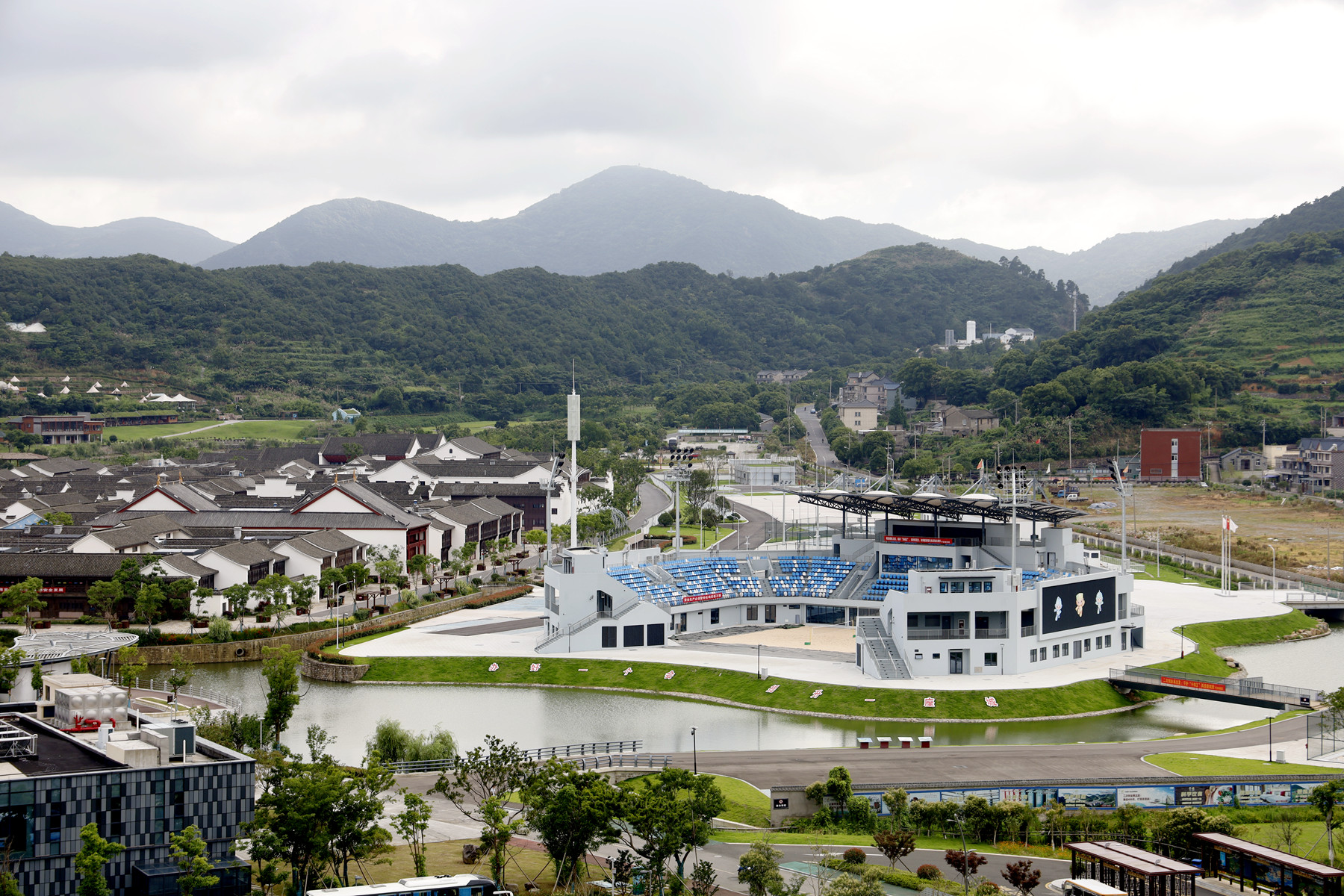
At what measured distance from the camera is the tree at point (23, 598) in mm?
50781

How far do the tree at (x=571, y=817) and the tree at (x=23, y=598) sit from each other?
113 feet

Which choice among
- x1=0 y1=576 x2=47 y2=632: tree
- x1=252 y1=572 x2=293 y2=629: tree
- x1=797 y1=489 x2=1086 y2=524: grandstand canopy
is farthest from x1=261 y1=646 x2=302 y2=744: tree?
x1=797 y1=489 x2=1086 y2=524: grandstand canopy

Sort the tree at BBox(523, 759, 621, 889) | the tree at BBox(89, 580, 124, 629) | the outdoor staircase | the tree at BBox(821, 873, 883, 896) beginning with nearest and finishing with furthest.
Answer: the tree at BBox(821, 873, 883, 896) → the tree at BBox(523, 759, 621, 889) → the outdoor staircase → the tree at BBox(89, 580, 124, 629)

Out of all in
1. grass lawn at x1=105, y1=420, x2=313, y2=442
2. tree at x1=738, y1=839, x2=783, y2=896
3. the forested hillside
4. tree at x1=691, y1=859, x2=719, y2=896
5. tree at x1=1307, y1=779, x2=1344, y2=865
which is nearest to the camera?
tree at x1=738, y1=839, x2=783, y2=896

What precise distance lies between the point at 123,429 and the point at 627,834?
113 m

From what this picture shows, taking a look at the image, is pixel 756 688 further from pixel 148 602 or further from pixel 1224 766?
pixel 148 602

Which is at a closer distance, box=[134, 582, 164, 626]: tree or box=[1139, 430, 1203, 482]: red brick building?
box=[134, 582, 164, 626]: tree

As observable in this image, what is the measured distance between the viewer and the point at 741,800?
30156mm

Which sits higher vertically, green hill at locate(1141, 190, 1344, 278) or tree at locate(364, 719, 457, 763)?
green hill at locate(1141, 190, 1344, 278)

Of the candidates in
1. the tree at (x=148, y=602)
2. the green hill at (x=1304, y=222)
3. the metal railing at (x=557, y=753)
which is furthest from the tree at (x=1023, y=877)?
the green hill at (x=1304, y=222)

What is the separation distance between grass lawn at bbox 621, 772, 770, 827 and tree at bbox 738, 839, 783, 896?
438 cm

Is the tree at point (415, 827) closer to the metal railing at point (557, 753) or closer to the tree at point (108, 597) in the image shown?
the metal railing at point (557, 753)

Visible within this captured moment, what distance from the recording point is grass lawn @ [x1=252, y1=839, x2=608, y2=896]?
81.1ft

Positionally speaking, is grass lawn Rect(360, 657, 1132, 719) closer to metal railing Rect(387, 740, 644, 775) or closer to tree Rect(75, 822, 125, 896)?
metal railing Rect(387, 740, 644, 775)
